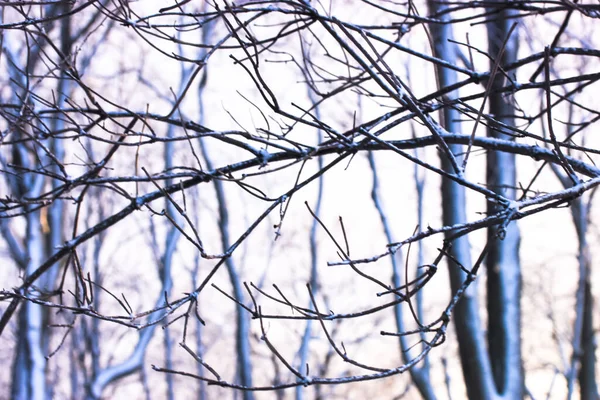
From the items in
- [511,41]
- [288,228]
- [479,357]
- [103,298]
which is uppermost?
[288,228]

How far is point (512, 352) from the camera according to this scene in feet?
18.2

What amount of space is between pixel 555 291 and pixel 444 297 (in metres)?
2.87

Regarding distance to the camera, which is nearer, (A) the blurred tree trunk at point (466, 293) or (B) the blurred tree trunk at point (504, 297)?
(A) the blurred tree trunk at point (466, 293)

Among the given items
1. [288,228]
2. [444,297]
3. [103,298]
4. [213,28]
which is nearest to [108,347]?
[103,298]

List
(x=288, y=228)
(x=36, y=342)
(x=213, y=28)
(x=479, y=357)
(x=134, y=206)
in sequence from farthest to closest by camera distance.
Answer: (x=288, y=228) < (x=213, y=28) < (x=36, y=342) < (x=479, y=357) < (x=134, y=206)

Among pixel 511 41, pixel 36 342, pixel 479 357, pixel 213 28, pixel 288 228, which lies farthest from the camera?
pixel 288 228

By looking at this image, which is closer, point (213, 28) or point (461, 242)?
point (461, 242)

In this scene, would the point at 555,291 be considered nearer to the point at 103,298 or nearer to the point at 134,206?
the point at 103,298

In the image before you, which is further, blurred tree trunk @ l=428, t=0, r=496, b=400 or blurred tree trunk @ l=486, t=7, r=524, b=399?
blurred tree trunk @ l=486, t=7, r=524, b=399

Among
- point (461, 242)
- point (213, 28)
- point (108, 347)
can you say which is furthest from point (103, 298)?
point (461, 242)

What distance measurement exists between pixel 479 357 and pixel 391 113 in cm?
333

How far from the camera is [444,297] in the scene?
675 inches

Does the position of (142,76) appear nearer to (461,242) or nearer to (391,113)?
(461,242)

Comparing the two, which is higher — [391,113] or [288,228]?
[288,228]
